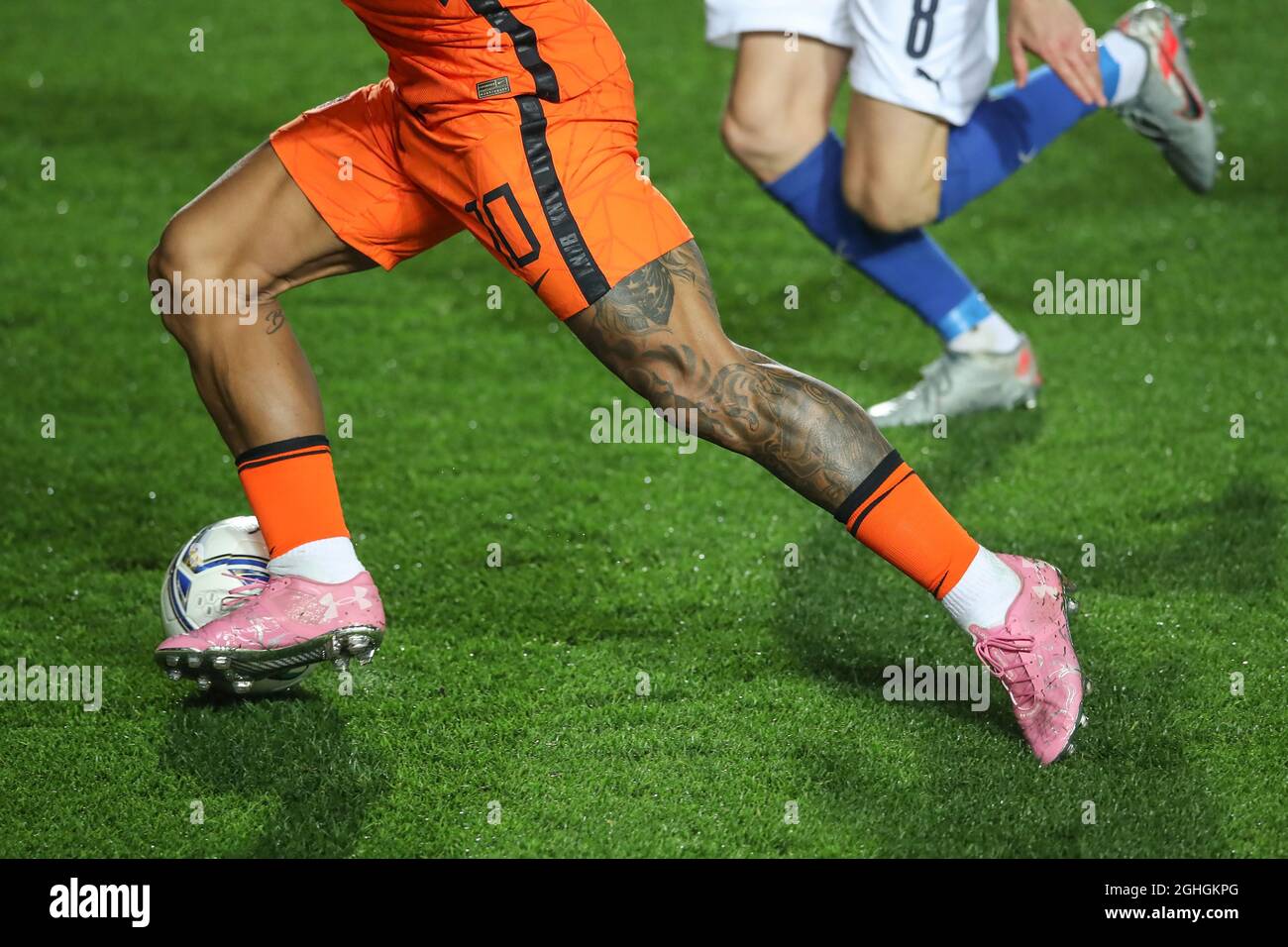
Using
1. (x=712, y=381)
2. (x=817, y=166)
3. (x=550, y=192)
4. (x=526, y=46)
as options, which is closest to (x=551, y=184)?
(x=550, y=192)

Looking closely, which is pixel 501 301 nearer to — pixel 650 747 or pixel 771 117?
pixel 771 117

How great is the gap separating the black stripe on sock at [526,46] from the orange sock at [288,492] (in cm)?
71

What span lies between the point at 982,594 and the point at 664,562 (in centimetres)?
95

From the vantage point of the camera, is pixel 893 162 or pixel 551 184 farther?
pixel 893 162

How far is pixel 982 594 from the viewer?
7.77 ft

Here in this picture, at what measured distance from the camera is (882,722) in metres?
2.54

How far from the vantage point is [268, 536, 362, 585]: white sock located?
8.39 feet

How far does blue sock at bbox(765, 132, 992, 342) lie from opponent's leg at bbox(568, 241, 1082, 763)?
1347mm

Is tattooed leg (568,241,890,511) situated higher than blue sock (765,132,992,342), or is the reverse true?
blue sock (765,132,992,342)

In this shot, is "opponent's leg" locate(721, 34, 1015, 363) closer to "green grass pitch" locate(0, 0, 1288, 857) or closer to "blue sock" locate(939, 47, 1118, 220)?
→ "blue sock" locate(939, 47, 1118, 220)

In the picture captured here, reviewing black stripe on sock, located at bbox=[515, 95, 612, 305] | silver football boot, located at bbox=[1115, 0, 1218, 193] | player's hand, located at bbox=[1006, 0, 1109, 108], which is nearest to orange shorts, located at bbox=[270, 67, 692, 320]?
black stripe on sock, located at bbox=[515, 95, 612, 305]

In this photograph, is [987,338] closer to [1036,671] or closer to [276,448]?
[1036,671]
